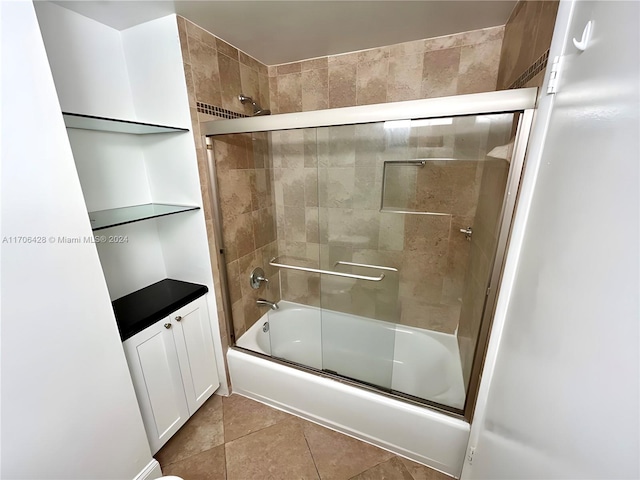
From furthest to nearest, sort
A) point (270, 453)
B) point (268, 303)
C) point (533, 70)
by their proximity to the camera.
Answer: point (268, 303) < point (270, 453) < point (533, 70)

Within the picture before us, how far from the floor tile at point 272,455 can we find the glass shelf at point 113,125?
5.99ft

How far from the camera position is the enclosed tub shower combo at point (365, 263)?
4.26ft

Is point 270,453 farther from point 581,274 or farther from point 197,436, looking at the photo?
point 581,274

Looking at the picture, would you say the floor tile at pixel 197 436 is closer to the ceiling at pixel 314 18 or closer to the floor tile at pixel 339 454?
the floor tile at pixel 339 454

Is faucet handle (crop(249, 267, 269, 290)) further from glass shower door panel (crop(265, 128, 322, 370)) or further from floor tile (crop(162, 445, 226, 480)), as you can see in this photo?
floor tile (crop(162, 445, 226, 480))

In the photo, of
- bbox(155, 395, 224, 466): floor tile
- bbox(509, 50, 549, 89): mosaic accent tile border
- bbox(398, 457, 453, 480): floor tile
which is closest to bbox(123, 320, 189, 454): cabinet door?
bbox(155, 395, 224, 466): floor tile

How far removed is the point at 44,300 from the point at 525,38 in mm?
2095

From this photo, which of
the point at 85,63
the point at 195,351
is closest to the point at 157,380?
the point at 195,351

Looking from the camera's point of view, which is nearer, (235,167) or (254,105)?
(235,167)

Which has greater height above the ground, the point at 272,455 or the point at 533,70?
the point at 533,70

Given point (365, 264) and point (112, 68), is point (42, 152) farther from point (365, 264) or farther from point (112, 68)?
point (365, 264)

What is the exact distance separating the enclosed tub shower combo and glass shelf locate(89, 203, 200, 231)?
0.82ft

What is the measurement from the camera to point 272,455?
4.68ft

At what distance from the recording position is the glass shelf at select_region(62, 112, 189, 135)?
107cm
